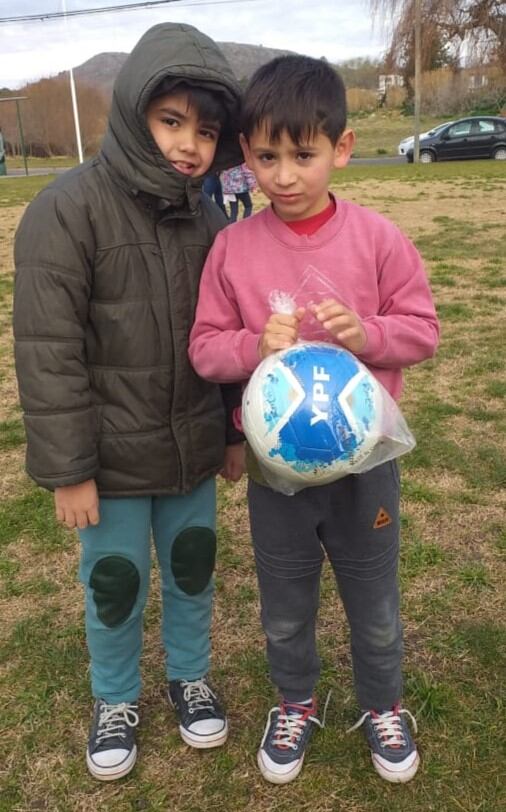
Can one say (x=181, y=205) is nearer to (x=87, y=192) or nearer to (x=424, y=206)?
(x=87, y=192)

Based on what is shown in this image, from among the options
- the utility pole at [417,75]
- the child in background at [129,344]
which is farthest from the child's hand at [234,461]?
the utility pole at [417,75]

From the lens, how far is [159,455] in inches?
72.9

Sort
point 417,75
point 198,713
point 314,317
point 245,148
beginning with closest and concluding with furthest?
point 314,317 < point 245,148 < point 198,713 < point 417,75

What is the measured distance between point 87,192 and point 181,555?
0.94m

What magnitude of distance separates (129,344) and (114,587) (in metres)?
0.61

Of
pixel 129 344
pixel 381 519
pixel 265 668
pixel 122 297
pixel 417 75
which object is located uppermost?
pixel 417 75

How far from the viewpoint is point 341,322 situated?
4.91ft

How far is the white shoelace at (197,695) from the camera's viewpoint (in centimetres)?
213

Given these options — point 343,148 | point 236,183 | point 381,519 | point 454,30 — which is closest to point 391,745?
point 381,519

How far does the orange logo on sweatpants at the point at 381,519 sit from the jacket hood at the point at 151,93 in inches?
32.8

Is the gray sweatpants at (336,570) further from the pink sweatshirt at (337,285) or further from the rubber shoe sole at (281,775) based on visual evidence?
the pink sweatshirt at (337,285)

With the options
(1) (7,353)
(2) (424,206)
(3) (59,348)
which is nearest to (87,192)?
(3) (59,348)

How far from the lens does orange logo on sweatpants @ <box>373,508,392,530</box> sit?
176cm

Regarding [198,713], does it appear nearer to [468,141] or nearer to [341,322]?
[341,322]
